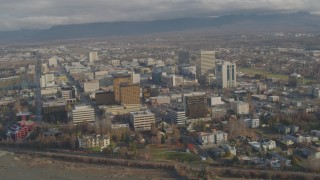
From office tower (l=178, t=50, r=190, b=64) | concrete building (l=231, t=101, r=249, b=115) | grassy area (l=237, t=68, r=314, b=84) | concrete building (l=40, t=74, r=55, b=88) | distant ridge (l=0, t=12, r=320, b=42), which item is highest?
distant ridge (l=0, t=12, r=320, b=42)

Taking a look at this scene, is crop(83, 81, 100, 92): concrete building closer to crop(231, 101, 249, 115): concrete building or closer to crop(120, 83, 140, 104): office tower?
crop(120, 83, 140, 104): office tower

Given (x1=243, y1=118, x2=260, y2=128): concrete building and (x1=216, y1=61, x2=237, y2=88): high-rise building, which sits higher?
(x1=216, y1=61, x2=237, y2=88): high-rise building

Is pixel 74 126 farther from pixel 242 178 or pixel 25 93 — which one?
pixel 25 93

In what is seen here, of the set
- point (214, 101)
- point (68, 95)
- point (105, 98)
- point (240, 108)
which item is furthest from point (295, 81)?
point (68, 95)

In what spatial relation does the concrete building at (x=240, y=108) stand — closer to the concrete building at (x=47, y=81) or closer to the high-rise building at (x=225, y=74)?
the high-rise building at (x=225, y=74)

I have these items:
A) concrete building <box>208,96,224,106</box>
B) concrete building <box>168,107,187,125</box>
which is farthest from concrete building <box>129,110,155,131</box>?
concrete building <box>208,96,224,106</box>

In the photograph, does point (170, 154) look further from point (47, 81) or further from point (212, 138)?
point (47, 81)

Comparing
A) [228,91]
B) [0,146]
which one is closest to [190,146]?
[0,146]
